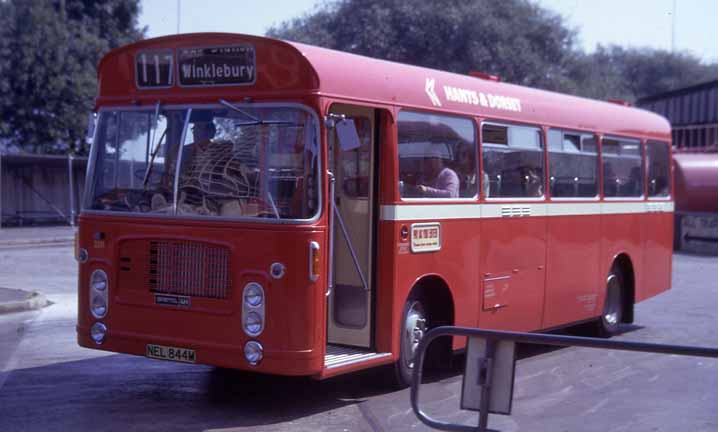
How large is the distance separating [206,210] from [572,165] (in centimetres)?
548

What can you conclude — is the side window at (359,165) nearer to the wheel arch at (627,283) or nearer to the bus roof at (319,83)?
the bus roof at (319,83)

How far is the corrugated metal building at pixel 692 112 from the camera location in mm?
38750

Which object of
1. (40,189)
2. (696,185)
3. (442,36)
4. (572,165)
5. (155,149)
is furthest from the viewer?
(442,36)

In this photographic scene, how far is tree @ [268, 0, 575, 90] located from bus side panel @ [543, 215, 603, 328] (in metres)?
31.0

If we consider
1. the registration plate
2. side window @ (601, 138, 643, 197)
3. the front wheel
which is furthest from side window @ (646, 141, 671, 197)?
the registration plate

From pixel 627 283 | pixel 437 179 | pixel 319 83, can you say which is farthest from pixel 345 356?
pixel 627 283

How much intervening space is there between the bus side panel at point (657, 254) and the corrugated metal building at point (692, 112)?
24559 millimetres

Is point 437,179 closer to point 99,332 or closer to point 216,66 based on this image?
point 216,66

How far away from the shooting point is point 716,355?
514cm

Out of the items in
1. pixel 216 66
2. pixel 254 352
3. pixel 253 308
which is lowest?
pixel 254 352

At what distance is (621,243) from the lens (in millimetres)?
13391

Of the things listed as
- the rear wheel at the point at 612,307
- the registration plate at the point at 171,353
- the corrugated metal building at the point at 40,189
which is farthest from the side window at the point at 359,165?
the corrugated metal building at the point at 40,189

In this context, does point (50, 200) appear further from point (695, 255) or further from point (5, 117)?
point (695, 255)

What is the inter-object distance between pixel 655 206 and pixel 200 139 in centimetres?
820
